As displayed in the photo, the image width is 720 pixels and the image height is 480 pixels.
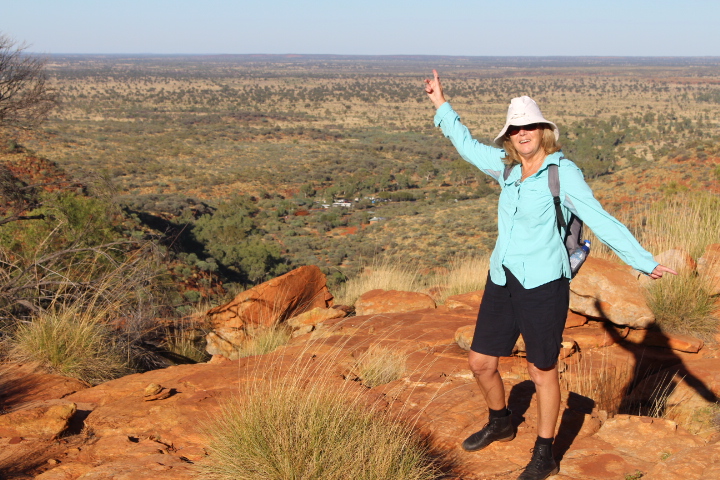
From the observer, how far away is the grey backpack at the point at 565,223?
2.62m

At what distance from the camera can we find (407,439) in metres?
2.76

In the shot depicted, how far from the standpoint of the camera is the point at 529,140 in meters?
2.73

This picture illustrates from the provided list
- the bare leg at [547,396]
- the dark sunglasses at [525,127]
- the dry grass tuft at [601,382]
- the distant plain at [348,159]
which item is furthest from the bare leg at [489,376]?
the distant plain at [348,159]

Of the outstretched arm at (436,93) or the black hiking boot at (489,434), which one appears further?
the outstretched arm at (436,93)

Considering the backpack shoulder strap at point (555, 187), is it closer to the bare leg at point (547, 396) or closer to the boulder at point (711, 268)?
the bare leg at point (547, 396)

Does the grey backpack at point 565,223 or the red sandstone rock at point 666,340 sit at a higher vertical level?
the grey backpack at point 565,223

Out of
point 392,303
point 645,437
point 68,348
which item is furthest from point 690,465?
point 68,348

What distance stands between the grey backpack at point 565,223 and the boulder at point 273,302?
4.28 meters

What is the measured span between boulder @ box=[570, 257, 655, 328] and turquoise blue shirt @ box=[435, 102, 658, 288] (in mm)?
2646

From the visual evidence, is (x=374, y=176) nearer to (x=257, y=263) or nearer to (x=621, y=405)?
(x=257, y=263)

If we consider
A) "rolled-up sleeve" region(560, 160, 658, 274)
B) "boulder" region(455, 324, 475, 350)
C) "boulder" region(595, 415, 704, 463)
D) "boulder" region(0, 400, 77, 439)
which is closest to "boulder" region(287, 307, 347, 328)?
"boulder" region(455, 324, 475, 350)

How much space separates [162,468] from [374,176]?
1070 inches

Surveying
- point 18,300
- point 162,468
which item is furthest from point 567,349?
point 18,300

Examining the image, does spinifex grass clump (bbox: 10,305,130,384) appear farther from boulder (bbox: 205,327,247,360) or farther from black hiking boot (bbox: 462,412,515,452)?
black hiking boot (bbox: 462,412,515,452)
